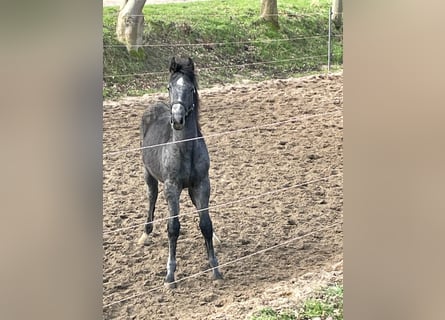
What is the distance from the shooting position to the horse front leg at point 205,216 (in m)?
3.31

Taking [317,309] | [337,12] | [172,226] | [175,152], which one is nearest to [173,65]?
[175,152]

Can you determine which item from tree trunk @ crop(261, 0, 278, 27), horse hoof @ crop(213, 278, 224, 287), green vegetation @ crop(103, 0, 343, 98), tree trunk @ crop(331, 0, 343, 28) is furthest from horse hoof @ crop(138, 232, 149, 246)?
tree trunk @ crop(331, 0, 343, 28)

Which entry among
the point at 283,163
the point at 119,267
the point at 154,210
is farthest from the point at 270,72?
the point at 119,267

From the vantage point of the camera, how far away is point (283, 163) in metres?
3.60

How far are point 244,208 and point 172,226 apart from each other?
0.41 m

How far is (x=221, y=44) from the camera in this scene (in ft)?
11.1

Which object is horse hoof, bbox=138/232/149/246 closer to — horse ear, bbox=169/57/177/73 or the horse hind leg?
the horse hind leg

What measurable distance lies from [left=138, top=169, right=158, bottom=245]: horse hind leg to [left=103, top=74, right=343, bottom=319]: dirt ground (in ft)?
0.08

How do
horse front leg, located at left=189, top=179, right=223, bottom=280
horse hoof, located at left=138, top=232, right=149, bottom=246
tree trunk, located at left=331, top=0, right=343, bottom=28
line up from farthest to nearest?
1. tree trunk, located at left=331, top=0, right=343, bottom=28
2. horse front leg, located at left=189, top=179, right=223, bottom=280
3. horse hoof, located at left=138, top=232, right=149, bottom=246

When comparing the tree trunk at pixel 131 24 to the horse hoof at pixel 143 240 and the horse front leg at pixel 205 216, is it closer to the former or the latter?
the horse front leg at pixel 205 216

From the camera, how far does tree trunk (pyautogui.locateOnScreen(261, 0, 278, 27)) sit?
3500 millimetres

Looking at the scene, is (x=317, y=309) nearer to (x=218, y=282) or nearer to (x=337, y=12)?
(x=218, y=282)
